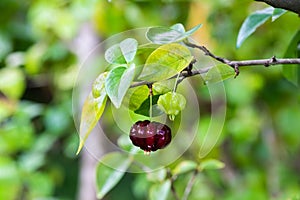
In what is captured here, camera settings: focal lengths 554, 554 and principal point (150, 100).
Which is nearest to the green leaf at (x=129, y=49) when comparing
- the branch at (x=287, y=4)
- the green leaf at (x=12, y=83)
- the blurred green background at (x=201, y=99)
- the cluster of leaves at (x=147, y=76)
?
the cluster of leaves at (x=147, y=76)

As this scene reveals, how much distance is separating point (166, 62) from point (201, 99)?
1084mm

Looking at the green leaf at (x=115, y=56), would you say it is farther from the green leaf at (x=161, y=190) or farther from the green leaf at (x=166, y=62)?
the green leaf at (x=161, y=190)

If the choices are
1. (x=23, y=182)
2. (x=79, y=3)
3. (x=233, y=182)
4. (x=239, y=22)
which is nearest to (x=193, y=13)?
(x=239, y=22)

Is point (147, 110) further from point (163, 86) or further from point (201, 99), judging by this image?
point (201, 99)

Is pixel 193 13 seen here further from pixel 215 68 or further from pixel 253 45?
pixel 215 68

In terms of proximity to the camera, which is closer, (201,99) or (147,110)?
(147,110)

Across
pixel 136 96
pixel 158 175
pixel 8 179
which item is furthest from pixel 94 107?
pixel 8 179

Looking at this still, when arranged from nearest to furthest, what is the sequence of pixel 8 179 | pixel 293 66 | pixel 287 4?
pixel 287 4
pixel 293 66
pixel 8 179

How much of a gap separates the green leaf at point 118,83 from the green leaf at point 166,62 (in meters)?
0.02

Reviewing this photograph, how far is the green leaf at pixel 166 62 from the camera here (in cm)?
41

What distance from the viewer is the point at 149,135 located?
439 millimetres

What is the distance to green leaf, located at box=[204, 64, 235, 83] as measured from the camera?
43 centimetres

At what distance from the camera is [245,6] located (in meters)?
1.38

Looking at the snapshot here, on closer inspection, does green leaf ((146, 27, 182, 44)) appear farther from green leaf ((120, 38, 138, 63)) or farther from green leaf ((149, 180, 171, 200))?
green leaf ((149, 180, 171, 200))
